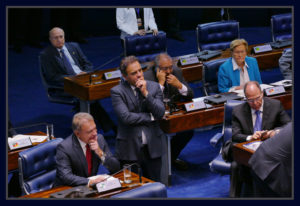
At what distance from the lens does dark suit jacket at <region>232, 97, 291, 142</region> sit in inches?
182

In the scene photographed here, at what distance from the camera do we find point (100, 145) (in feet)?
13.8

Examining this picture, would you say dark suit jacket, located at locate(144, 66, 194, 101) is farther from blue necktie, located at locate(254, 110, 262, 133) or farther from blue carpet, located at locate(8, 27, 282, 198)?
blue necktie, located at locate(254, 110, 262, 133)

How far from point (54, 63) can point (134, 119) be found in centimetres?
210

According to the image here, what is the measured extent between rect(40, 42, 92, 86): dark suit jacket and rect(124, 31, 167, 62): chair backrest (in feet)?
1.87

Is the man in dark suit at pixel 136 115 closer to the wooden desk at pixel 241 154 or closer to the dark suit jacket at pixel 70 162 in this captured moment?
the dark suit jacket at pixel 70 162

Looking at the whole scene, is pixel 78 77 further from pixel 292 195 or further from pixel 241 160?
pixel 292 195

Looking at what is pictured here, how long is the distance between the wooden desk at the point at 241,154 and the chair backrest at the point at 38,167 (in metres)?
1.29

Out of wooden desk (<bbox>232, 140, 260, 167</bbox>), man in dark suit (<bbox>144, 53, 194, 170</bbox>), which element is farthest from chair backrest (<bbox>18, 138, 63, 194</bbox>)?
wooden desk (<bbox>232, 140, 260, 167</bbox>)

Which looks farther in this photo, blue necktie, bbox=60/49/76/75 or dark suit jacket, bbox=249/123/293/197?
blue necktie, bbox=60/49/76/75

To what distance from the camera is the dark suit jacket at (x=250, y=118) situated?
4.63m

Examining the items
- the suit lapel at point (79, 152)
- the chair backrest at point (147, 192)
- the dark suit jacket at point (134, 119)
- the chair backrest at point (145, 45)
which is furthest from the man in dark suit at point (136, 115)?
the chair backrest at point (145, 45)

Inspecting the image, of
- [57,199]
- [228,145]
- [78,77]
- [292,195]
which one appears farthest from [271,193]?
[78,77]

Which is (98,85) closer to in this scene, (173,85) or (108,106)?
(173,85)

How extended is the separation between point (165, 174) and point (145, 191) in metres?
1.76
